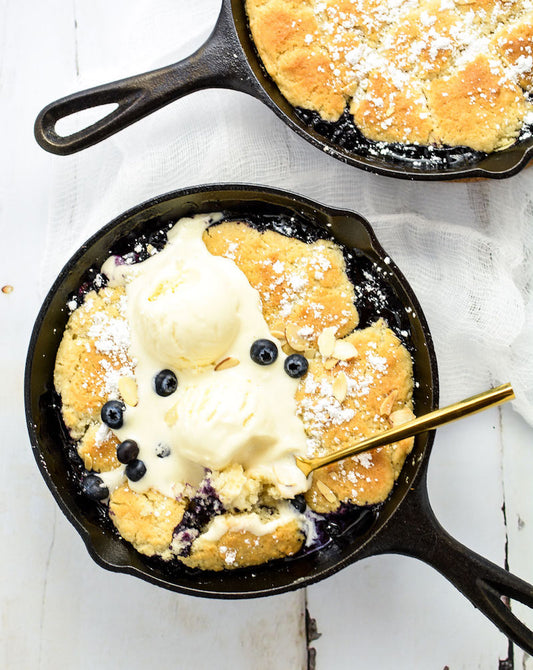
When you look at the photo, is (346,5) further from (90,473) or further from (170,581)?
(170,581)

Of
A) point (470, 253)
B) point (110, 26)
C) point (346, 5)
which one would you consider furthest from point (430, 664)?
point (110, 26)

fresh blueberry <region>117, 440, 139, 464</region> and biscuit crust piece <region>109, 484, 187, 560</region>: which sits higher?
fresh blueberry <region>117, 440, 139, 464</region>

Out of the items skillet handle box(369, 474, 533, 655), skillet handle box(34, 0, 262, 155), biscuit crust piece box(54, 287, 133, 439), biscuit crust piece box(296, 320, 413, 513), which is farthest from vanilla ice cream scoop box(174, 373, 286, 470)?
skillet handle box(34, 0, 262, 155)

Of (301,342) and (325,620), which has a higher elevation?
(301,342)

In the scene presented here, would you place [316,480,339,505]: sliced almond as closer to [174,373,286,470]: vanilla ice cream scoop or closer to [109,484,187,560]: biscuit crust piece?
[174,373,286,470]: vanilla ice cream scoop

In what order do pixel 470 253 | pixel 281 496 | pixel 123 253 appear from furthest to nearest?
1. pixel 470 253
2. pixel 123 253
3. pixel 281 496

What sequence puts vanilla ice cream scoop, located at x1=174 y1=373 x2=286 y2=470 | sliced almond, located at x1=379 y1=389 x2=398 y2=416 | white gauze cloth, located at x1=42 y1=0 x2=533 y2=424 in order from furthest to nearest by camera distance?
white gauze cloth, located at x1=42 y1=0 x2=533 y2=424, sliced almond, located at x1=379 y1=389 x2=398 y2=416, vanilla ice cream scoop, located at x1=174 y1=373 x2=286 y2=470
